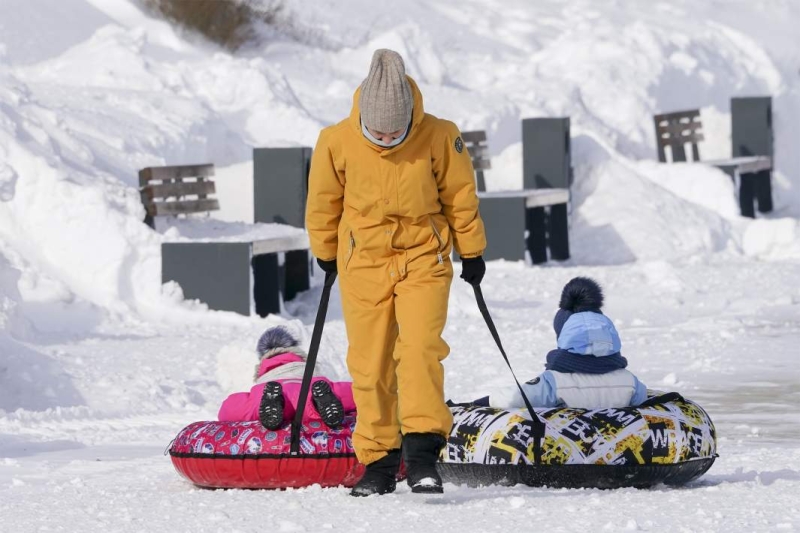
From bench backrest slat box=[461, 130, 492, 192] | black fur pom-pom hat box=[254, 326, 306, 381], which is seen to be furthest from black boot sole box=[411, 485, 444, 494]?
bench backrest slat box=[461, 130, 492, 192]

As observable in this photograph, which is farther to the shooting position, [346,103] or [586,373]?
[346,103]

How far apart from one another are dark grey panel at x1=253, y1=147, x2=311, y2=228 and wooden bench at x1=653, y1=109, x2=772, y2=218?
324 inches

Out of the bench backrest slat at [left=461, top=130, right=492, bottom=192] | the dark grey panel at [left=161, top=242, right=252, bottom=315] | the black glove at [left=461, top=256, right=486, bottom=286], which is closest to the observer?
the black glove at [left=461, top=256, right=486, bottom=286]

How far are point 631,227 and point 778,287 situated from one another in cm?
376

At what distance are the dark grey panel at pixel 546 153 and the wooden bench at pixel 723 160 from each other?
10.2 feet

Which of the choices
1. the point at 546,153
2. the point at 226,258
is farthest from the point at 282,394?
the point at 546,153

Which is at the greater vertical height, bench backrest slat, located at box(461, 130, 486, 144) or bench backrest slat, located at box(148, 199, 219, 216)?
bench backrest slat, located at box(461, 130, 486, 144)

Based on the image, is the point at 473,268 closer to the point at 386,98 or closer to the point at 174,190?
the point at 386,98

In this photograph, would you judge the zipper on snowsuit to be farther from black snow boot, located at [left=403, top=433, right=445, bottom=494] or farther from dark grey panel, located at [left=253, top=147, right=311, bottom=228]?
dark grey panel, located at [left=253, top=147, right=311, bottom=228]

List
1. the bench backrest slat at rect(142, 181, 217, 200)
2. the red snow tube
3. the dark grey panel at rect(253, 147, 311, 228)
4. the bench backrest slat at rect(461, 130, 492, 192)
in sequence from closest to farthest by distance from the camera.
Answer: the red snow tube < the bench backrest slat at rect(142, 181, 217, 200) < the dark grey panel at rect(253, 147, 311, 228) < the bench backrest slat at rect(461, 130, 492, 192)

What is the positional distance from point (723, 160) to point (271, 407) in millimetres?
17353

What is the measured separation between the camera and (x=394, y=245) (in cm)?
589

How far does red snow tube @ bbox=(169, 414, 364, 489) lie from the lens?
6383 millimetres

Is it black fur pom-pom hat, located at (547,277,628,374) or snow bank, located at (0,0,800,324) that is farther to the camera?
snow bank, located at (0,0,800,324)
